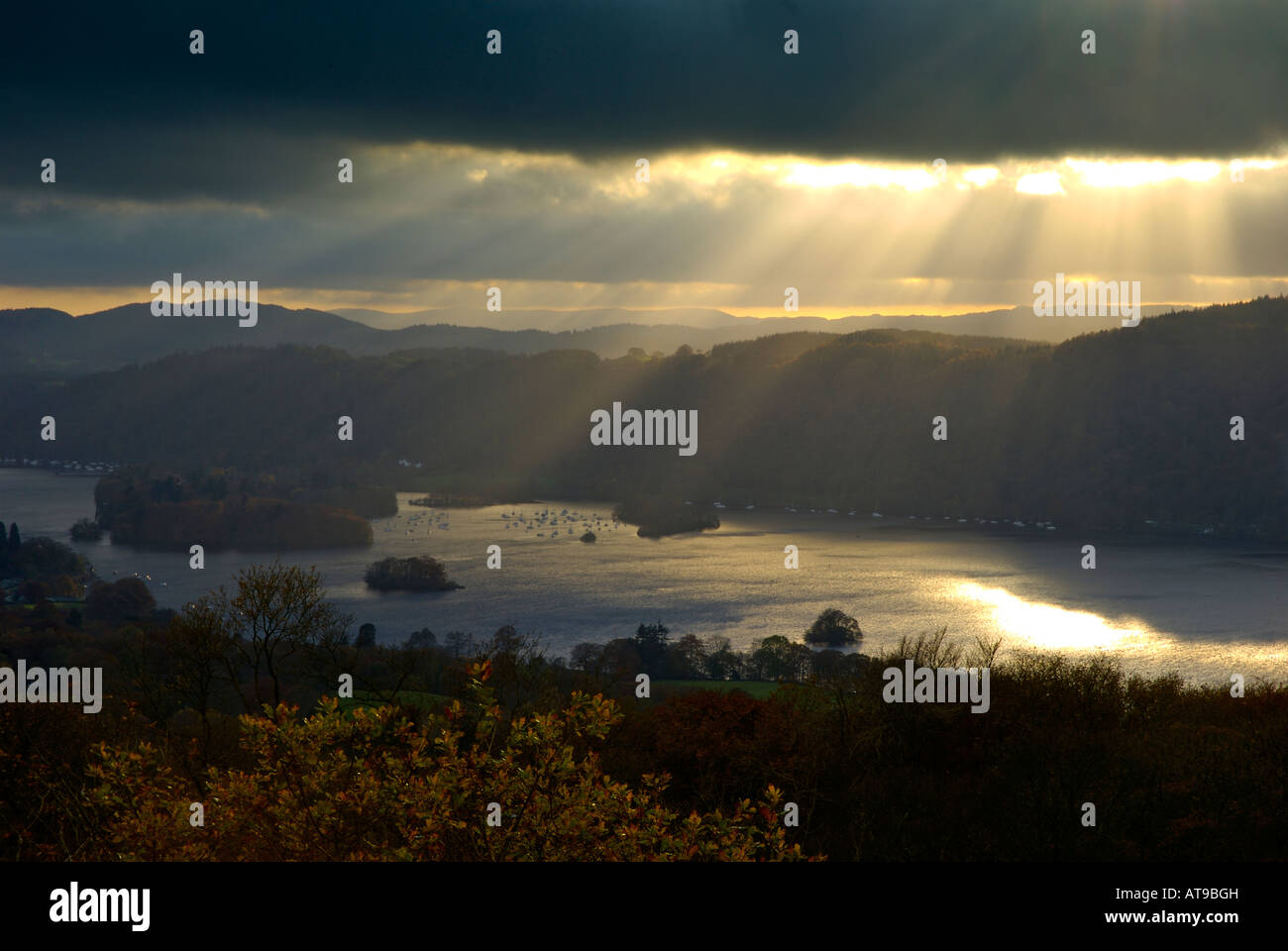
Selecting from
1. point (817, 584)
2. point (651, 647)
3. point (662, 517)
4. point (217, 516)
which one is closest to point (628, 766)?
point (651, 647)

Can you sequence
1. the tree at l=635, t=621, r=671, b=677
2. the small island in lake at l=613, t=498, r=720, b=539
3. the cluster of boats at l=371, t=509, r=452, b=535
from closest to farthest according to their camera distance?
the tree at l=635, t=621, r=671, b=677 < the cluster of boats at l=371, t=509, r=452, b=535 < the small island in lake at l=613, t=498, r=720, b=539

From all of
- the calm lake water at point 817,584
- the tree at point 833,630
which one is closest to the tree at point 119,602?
the calm lake water at point 817,584

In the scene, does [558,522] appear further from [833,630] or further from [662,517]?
[833,630]

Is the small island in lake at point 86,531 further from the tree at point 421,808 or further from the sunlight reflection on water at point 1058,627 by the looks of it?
the tree at point 421,808

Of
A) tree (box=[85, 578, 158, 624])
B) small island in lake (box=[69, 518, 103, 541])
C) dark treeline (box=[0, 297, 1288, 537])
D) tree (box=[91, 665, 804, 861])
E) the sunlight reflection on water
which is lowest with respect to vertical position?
the sunlight reflection on water

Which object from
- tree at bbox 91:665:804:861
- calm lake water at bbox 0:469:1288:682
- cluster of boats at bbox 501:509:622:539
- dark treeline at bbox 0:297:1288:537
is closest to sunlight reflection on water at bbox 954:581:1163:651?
calm lake water at bbox 0:469:1288:682

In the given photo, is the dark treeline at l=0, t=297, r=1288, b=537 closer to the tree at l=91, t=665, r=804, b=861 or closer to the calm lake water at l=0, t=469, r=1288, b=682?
the calm lake water at l=0, t=469, r=1288, b=682

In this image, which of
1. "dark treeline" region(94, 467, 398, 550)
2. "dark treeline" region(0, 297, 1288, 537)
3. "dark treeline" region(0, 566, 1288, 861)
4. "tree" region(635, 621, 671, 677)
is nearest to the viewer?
"dark treeline" region(0, 566, 1288, 861)
